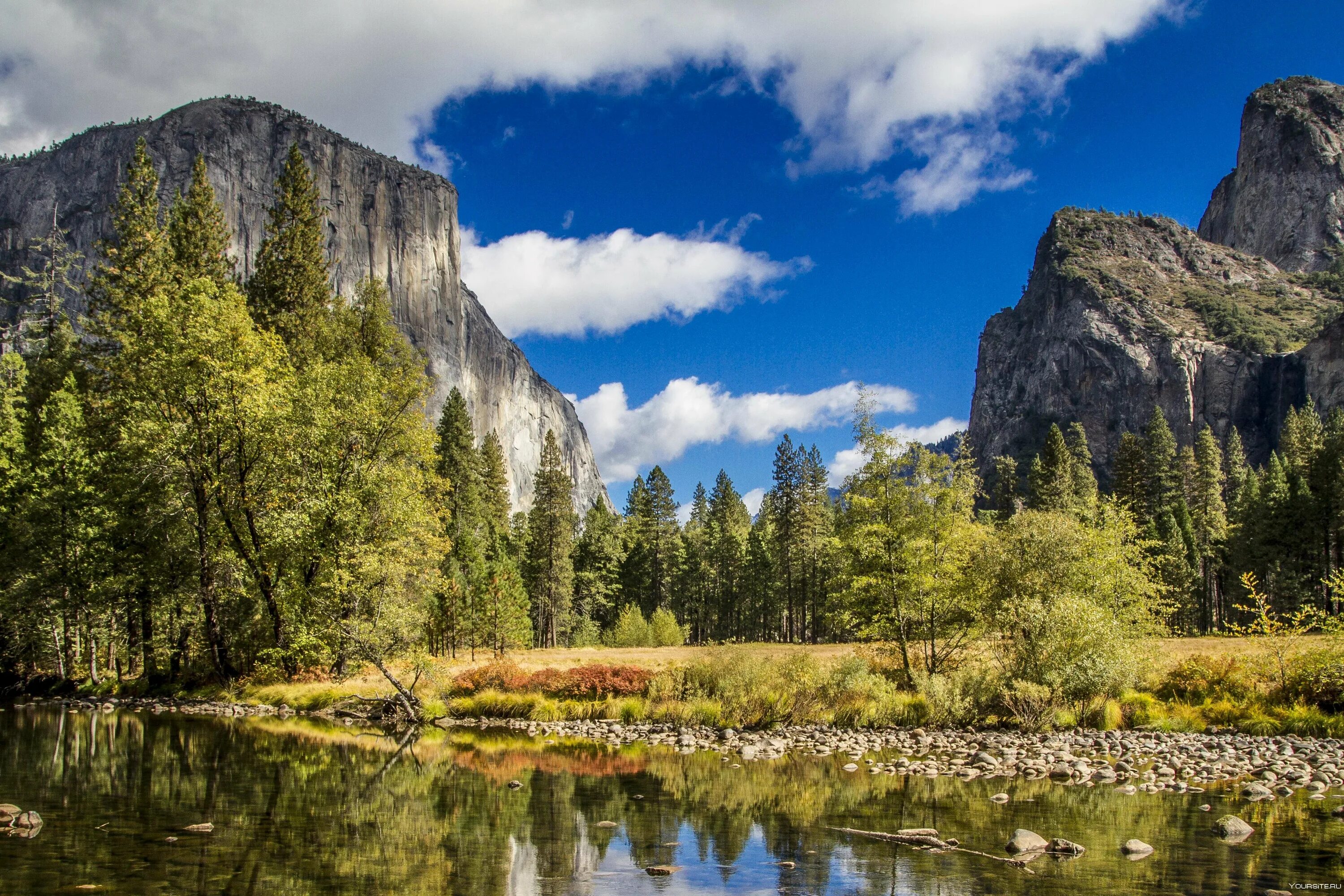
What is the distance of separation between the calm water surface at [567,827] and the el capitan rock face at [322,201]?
126324mm

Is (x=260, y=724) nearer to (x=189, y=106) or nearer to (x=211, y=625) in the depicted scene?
(x=211, y=625)

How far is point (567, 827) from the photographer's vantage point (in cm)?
1176

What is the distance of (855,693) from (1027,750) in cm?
585

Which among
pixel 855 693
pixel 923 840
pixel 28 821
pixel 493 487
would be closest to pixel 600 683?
pixel 855 693

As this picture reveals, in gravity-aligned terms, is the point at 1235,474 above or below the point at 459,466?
above

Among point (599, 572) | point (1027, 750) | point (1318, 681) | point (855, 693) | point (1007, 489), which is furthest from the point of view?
point (1007, 489)

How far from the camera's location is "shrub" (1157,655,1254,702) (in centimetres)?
2318

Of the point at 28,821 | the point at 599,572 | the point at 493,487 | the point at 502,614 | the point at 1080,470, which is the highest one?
the point at 1080,470

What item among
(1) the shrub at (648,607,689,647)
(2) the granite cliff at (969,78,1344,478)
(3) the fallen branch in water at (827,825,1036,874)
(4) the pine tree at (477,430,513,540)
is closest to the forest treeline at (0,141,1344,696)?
(1) the shrub at (648,607,689,647)

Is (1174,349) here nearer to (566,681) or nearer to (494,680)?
(566,681)

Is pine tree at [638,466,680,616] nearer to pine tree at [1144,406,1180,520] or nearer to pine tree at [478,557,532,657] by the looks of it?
pine tree at [478,557,532,657]

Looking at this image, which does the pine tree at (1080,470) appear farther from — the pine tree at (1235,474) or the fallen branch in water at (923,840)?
the fallen branch in water at (923,840)

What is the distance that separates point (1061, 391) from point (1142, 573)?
168 meters

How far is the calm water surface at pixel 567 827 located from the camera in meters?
8.84
